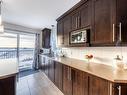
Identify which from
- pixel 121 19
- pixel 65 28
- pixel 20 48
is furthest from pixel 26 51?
pixel 121 19

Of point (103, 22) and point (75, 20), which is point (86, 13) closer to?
point (75, 20)

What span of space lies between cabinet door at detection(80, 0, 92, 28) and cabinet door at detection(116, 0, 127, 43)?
0.67 metres

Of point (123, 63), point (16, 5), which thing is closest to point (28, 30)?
point (16, 5)

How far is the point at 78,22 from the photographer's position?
276cm

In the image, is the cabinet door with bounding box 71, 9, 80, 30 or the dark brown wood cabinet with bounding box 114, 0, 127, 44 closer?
the dark brown wood cabinet with bounding box 114, 0, 127, 44

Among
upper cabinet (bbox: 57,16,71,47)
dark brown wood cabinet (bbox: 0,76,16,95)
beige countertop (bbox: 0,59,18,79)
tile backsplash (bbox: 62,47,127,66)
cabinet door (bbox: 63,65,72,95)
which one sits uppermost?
upper cabinet (bbox: 57,16,71,47)

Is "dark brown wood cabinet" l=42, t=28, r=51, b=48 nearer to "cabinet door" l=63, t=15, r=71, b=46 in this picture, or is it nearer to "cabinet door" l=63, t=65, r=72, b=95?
"cabinet door" l=63, t=15, r=71, b=46

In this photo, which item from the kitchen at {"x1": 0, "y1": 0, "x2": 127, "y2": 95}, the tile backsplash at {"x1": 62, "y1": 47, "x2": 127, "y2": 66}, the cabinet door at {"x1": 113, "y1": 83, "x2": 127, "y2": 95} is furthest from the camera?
the tile backsplash at {"x1": 62, "y1": 47, "x2": 127, "y2": 66}

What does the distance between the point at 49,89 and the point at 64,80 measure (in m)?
0.81

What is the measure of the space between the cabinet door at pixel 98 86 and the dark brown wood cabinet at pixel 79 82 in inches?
5.2

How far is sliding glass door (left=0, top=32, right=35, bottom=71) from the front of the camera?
5199 millimetres

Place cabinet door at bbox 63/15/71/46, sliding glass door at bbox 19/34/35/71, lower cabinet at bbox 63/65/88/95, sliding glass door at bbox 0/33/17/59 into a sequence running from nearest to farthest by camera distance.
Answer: lower cabinet at bbox 63/65/88/95, cabinet door at bbox 63/15/71/46, sliding glass door at bbox 0/33/17/59, sliding glass door at bbox 19/34/35/71

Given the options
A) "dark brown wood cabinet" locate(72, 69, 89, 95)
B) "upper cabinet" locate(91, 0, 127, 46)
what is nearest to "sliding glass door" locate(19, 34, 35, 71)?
"dark brown wood cabinet" locate(72, 69, 89, 95)

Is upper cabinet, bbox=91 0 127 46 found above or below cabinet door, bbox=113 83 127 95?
above
